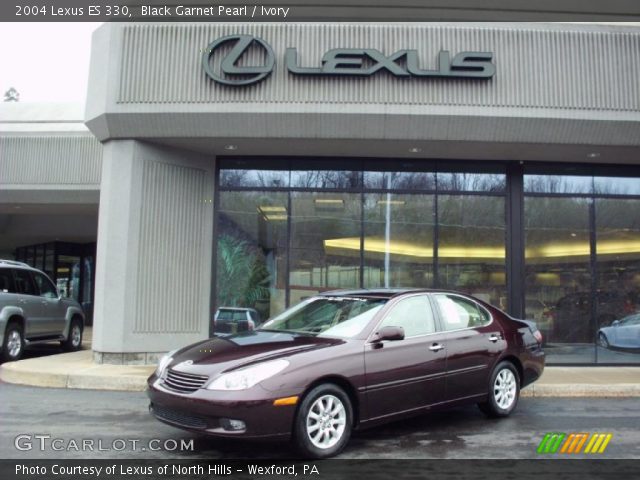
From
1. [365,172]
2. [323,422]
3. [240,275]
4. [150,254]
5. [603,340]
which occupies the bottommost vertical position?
[323,422]

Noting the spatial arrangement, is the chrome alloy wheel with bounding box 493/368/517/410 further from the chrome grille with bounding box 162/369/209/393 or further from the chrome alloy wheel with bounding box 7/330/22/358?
the chrome alloy wheel with bounding box 7/330/22/358

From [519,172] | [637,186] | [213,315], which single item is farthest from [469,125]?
[213,315]

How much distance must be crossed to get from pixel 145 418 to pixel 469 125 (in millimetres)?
7337

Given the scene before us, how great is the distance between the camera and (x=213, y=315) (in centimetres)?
1209

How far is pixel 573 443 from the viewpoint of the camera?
6.00m

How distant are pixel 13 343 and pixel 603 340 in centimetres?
1169

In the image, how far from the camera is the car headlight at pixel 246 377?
4965 mm

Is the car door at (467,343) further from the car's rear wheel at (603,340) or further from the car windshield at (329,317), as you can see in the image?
the car's rear wheel at (603,340)

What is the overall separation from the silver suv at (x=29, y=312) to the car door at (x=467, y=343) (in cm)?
865

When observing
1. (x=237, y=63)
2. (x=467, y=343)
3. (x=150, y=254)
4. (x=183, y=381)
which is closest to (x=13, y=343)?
(x=150, y=254)

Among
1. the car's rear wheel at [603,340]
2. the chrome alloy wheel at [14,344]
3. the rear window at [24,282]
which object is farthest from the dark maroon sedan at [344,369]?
the rear window at [24,282]

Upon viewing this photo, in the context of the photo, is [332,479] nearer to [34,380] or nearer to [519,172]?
[34,380]

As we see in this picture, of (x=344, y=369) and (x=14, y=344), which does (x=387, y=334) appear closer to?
(x=344, y=369)

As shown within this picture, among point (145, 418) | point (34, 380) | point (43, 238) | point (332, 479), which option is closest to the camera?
point (332, 479)
